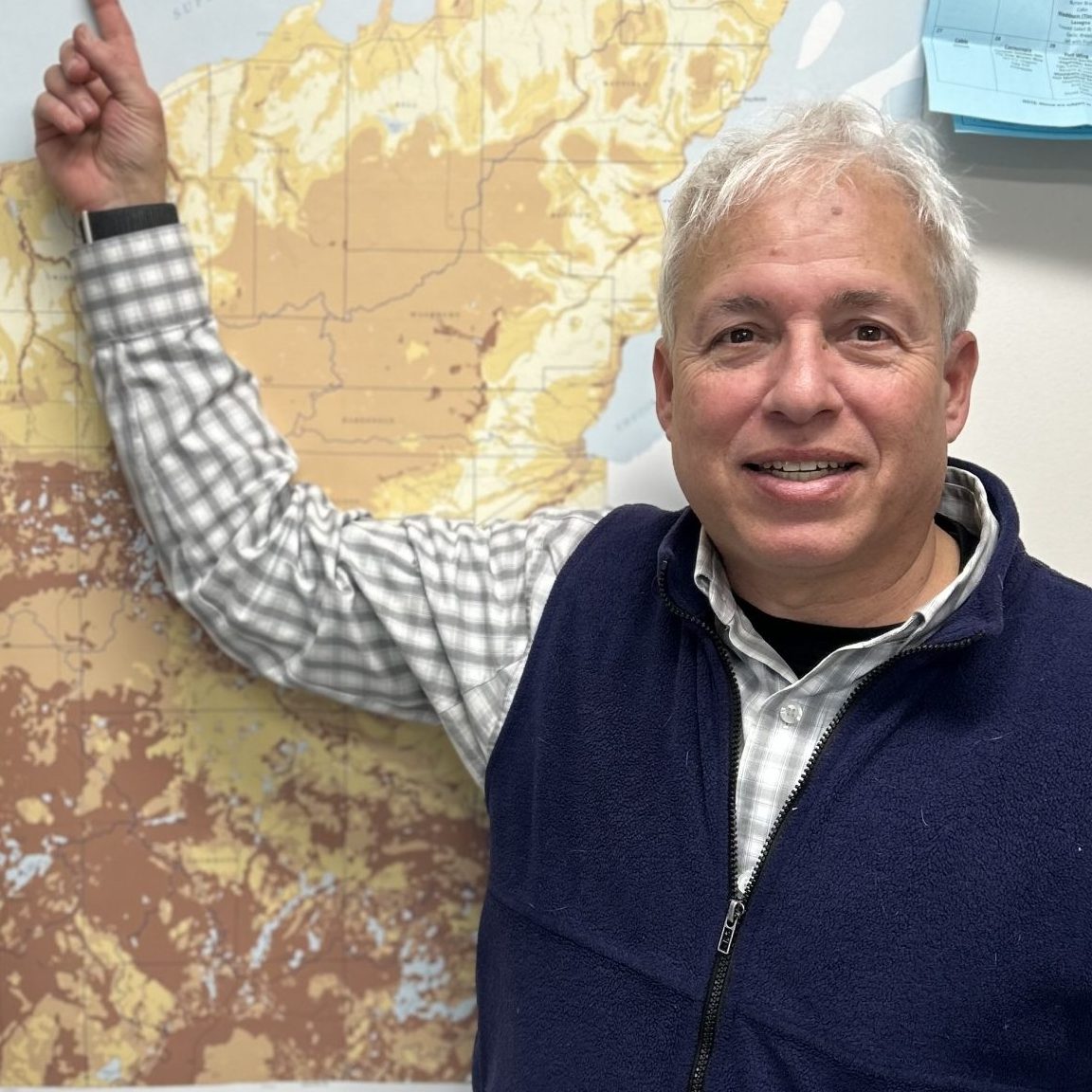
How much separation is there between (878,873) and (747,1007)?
0.53ft

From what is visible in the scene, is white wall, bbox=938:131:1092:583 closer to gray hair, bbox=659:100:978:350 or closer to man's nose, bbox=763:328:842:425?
gray hair, bbox=659:100:978:350

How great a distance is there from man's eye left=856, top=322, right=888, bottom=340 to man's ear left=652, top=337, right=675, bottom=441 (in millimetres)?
194

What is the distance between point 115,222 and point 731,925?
36.2 inches

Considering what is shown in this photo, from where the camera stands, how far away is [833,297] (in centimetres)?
95

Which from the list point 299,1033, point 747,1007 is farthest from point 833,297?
point 299,1033

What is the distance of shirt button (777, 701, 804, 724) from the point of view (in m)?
1.01

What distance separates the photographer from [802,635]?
107 cm

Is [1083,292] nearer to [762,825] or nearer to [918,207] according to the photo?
[918,207]

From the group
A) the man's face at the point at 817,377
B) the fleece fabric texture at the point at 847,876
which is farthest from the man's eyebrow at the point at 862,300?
the fleece fabric texture at the point at 847,876

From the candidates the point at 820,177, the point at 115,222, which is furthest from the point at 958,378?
the point at 115,222

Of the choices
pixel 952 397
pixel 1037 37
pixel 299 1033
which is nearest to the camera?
pixel 952 397

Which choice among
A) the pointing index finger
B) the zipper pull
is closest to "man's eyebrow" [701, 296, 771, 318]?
the zipper pull

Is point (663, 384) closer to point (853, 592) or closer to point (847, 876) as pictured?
point (853, 592)

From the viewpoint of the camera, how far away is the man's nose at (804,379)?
0.94m
